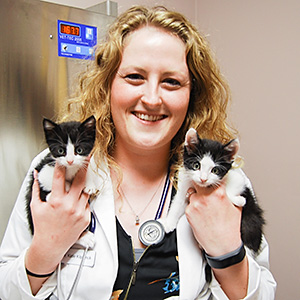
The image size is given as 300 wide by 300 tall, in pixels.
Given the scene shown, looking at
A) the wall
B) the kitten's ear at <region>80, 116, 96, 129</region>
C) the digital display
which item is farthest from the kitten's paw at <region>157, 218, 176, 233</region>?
the wall

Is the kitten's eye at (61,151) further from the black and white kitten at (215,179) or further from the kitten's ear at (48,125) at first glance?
the black and white kitten at (215,179)

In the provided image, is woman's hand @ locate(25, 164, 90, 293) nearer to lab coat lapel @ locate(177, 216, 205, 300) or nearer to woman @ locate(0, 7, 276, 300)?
woman @ locate(0, 7, 276, 300)

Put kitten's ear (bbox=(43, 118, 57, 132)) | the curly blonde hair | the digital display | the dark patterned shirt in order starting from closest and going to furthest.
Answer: kitten's ear (bbox=(43, 118, 57, 132)), the dark patterned shirt, the curly blonde hair, the digital display

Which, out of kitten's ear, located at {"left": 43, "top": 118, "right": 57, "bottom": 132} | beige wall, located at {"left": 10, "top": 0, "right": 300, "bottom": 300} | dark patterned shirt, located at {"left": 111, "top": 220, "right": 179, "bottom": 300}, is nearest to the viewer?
kitten's ear, located at {"left": 43, "top": 118, "right": 57, "bottom": 132}

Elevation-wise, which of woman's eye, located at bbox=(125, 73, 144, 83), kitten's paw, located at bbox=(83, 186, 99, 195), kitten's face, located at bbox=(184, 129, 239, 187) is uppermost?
woman's eye, located at bbox=(125, 73, 144, 83)

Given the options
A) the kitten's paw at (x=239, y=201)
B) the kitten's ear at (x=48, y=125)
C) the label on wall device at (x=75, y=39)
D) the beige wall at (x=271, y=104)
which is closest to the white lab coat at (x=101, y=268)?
the kitten's paw at (x=239, y=201)

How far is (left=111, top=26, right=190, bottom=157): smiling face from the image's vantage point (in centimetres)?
117

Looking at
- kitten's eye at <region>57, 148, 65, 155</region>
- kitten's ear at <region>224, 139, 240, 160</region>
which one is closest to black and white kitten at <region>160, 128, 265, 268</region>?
kitten's ear at <region>224, 139, 240, 160</region>

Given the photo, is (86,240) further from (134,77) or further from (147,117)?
(134,77)

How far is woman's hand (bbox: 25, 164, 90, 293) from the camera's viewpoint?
1.06 meters

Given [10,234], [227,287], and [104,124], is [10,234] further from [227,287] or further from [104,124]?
[227,287]

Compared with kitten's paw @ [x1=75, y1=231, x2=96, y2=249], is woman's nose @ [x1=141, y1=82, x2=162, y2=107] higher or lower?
higher

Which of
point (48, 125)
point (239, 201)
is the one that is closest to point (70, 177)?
point (48, 125)

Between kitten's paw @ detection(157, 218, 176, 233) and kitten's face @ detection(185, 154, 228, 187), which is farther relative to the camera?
kitten's paw @ detection(157, 218, 176, 233)
